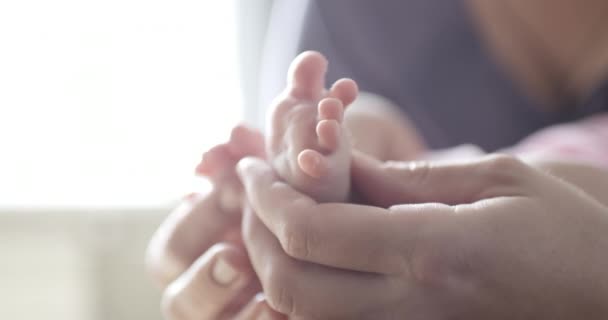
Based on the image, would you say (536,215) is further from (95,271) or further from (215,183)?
(95,271)

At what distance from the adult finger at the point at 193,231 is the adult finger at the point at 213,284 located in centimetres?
2

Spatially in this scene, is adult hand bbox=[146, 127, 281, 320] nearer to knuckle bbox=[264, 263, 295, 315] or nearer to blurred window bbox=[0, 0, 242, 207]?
knuckle bbox=[264, 263, 295, 315]

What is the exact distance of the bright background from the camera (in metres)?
1.13

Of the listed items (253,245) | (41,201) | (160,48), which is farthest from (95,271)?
(253,245)

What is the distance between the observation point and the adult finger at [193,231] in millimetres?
495

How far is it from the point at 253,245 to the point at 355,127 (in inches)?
9.6

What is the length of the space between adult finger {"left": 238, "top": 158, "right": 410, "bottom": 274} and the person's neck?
636 mm

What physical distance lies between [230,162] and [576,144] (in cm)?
38

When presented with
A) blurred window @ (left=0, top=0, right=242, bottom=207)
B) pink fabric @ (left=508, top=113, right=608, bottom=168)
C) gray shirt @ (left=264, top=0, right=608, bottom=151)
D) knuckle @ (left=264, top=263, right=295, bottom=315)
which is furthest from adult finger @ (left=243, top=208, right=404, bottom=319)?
blurred window @ (left=0, top=0, right=242, bottom=207)

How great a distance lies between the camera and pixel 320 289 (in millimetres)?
366

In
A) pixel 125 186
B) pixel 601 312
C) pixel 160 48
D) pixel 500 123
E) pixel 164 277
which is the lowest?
pixel 601 312

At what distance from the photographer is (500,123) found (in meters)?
0.90

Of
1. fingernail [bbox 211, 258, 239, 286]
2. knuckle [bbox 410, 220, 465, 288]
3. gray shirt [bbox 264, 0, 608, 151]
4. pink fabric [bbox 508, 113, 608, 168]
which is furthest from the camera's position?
gray shirt [bbox 264, 0, 608, 151]

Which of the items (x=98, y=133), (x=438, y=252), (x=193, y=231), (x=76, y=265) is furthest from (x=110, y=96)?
(x=438, y=252)
